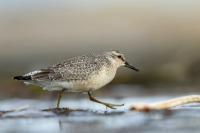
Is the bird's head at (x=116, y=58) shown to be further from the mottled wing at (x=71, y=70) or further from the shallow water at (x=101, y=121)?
the shallow water at (x=101, y=121)

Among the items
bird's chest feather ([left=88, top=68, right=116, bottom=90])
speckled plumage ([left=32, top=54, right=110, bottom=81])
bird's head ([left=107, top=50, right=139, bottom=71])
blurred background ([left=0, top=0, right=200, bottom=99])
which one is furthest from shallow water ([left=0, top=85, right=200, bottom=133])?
blurred background ([left=0, top=0, right=200, bottom=99])

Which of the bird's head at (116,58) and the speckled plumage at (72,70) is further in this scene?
the bird's head at (116,58)

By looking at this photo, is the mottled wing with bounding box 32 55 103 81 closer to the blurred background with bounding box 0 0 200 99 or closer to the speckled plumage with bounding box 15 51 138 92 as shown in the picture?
the speckled plumage with bounding box 15 51 138 92

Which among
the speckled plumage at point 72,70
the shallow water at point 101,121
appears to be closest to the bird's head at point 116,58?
the speckled plumage at point 72,70

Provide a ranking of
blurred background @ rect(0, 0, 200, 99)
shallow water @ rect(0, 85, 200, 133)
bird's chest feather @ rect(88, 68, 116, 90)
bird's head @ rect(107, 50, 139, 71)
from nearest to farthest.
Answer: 1. shallow water @ rect(0, 85, 200, 133)
2. bird's chest feather @ rect(88, 68, 116, 90)
3. bird's head @ rect(107, 50, 139, 71)
4. blurred background @ rect(0, 0, 200, 99)

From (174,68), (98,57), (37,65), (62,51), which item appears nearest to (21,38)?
(62,51)

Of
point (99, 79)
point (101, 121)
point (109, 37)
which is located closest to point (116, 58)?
point (99, 79)

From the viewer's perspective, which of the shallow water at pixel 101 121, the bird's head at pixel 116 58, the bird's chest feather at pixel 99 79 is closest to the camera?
the shallow water at pixel 101 121

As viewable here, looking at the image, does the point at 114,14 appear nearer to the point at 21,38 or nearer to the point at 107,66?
the point at 21,38
